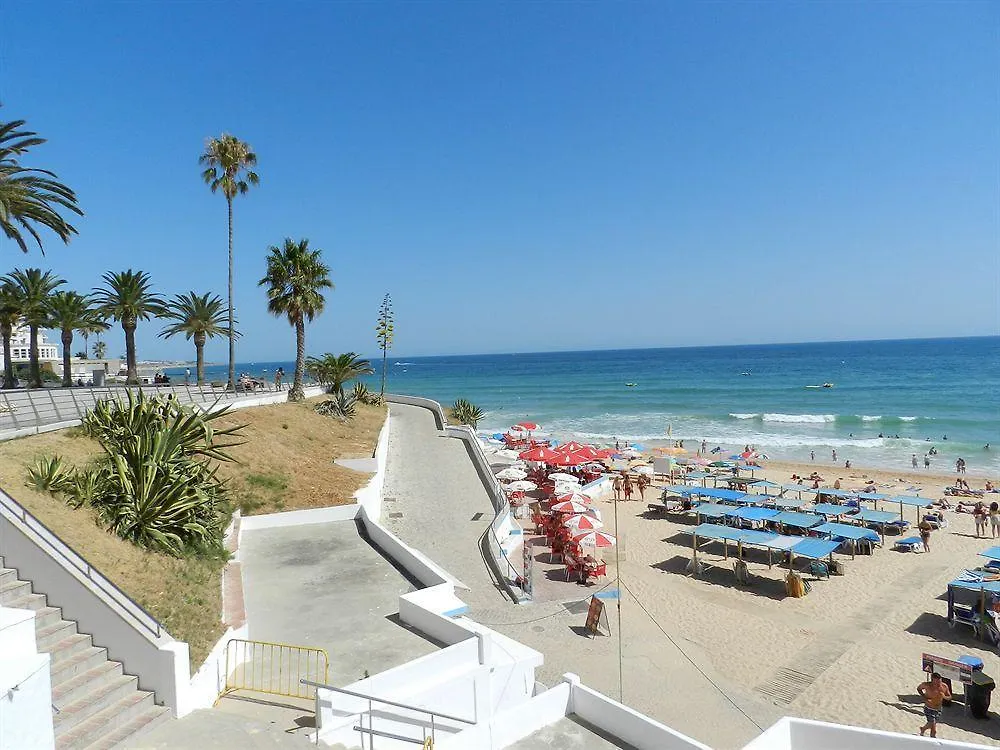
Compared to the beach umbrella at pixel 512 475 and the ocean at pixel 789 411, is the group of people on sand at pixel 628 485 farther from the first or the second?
the ocean at pixel 789 411

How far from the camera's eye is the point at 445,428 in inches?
1331

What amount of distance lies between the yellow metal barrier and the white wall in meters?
3.54

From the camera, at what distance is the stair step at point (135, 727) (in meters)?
6.00

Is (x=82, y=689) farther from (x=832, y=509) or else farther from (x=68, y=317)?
(x=68, y=317)

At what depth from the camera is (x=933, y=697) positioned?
10953mm

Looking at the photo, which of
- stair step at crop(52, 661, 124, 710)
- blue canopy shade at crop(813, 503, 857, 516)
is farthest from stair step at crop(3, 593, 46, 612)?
blue canopy shade at crop(813, 503, 857, 516)

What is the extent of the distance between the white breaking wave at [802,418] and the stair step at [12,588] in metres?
63.7

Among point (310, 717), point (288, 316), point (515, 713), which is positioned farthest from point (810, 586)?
point (288, 316)

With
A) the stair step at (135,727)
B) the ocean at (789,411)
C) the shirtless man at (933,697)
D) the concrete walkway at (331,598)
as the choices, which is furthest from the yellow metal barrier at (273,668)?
the ocean at (789,411)

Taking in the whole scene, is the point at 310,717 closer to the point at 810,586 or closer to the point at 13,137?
the point at 810,586

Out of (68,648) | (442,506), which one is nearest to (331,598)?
(68,648)

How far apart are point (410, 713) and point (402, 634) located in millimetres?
1795

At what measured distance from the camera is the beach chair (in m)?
21.4

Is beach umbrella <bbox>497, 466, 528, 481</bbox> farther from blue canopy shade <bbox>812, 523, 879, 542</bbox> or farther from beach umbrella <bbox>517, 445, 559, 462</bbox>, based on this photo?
blue canopy shade <bbox>812, 523, 879, 542</bbox>
